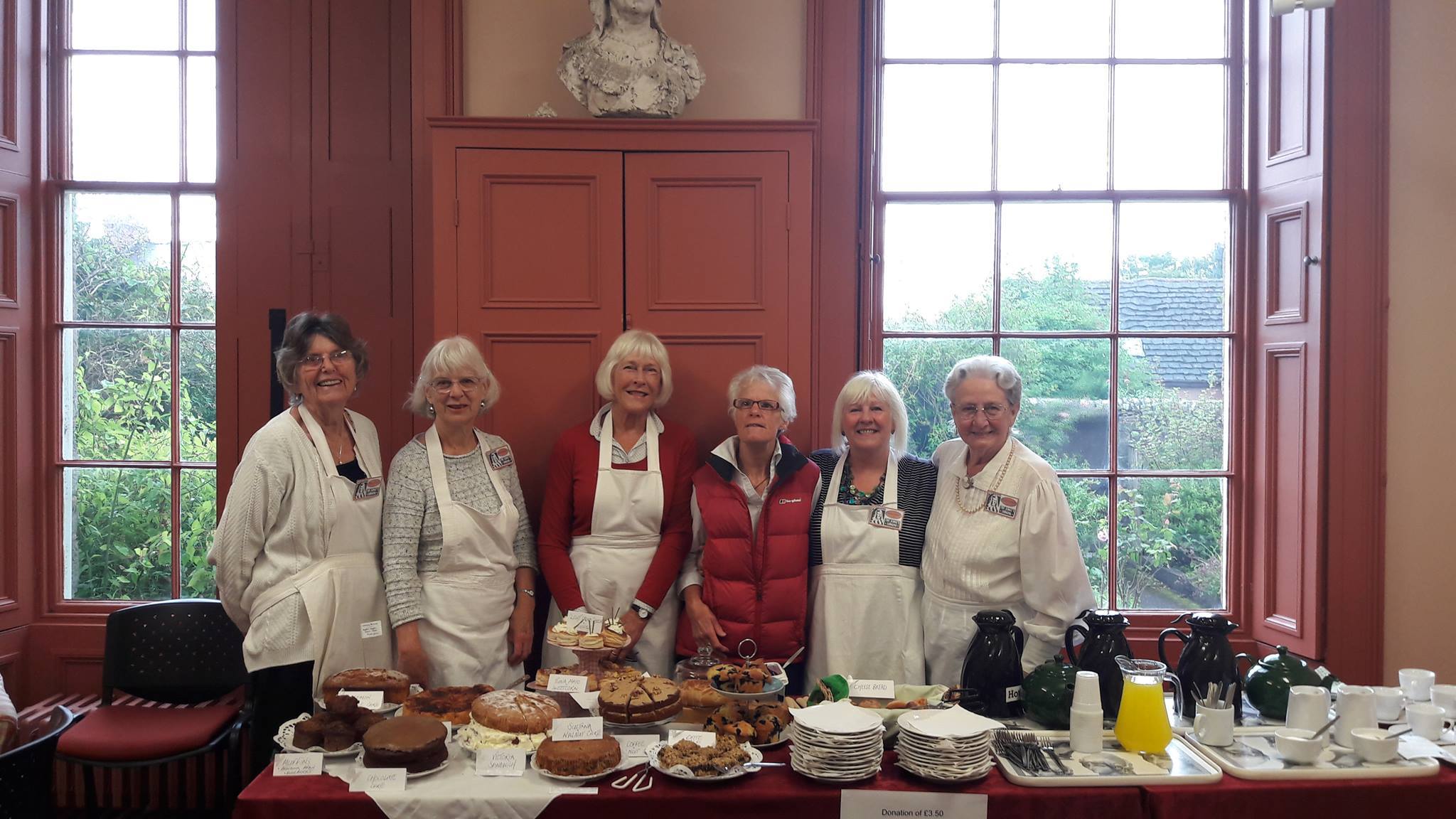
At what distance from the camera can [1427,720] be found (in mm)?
2221

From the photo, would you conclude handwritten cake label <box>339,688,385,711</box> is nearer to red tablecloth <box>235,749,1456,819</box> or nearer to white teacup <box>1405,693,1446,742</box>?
red tablecloth <box>235,749,1456,819</box>

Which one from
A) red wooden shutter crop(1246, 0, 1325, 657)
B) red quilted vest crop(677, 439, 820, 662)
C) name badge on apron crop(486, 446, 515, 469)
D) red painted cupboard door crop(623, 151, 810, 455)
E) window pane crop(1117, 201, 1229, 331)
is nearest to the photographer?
red quilted vest crop(677, 439, 820, 662)

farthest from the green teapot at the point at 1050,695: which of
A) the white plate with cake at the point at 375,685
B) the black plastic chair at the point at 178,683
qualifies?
the black plastic chair at the point at 178,683

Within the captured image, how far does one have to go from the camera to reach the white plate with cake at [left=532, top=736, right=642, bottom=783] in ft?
6.41

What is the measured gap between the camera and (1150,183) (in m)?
3.66

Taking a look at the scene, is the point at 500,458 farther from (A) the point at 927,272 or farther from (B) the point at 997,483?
(A) the point at 927,272

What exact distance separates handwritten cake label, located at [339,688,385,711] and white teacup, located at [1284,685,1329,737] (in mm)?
2217

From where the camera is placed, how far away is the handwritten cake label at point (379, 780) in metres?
1.92

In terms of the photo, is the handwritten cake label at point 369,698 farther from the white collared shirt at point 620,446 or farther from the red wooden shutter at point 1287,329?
the red wooden shutter at point 1287,329

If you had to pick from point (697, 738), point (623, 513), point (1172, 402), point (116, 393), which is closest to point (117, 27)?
point (116, 393)

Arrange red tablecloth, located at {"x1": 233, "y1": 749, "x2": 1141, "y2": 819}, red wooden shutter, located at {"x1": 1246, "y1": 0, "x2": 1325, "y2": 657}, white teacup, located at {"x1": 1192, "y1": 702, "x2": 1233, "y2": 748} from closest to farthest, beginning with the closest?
red tablecloth, located at {"x1": 233, "y1": 749, "x2": 1141, "y2": 819} < white teacup, located at {"x1": 1192, "y1": 702, "x2": 1233, "y2": 748} < red wooden shutter, located at {"x1": 1246, "y1": 0, "x2": 1325, "y2": 657}

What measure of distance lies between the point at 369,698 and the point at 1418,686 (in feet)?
9.00

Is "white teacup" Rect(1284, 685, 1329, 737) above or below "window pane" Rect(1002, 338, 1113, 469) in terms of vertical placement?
below

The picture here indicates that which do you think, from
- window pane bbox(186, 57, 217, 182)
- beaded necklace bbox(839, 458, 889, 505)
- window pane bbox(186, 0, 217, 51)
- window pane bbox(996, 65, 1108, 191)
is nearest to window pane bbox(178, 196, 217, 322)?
window pane bbox(186, 57, 217, 182)
